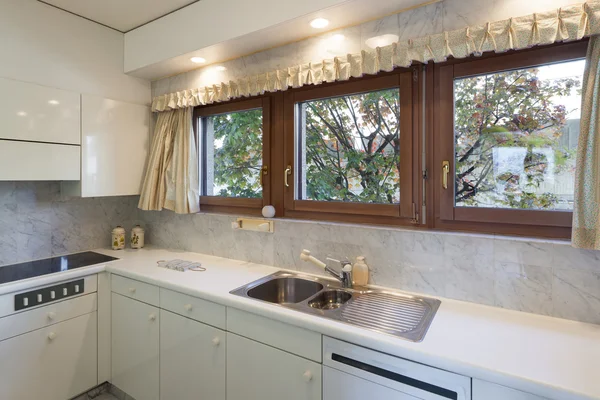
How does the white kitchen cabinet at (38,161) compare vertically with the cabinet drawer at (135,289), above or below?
above

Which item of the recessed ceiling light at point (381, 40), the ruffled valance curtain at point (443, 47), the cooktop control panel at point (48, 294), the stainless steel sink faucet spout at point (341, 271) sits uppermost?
the recessed ceiling light at point (381, 40)

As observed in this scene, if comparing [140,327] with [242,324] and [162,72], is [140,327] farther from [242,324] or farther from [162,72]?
[162,72]

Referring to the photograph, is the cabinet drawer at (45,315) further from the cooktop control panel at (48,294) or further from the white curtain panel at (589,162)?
the white curtain panel at (589,162)

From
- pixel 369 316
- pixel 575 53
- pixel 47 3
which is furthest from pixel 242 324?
pixel 47 3

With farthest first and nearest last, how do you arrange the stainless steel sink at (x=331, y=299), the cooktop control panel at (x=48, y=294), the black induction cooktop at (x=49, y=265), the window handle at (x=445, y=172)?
the black induction cooktop at (x=49, y=265), the cooktop control panel at (x=48, y=294), the stainless steel sink at (x=331, y=299), the window handle at (x=445, y=172)

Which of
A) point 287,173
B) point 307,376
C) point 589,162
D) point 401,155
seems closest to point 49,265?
point 287,173

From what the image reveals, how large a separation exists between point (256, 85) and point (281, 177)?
0.61 metres

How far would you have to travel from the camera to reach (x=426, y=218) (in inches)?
66.7

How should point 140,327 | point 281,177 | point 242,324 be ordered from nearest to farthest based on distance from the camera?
point 242,324
point 140,327
point 281,177

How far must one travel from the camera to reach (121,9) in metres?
2.25

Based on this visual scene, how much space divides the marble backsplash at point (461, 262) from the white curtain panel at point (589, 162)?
106 millimetres

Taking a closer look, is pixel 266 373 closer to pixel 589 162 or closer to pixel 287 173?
pixel 287 173

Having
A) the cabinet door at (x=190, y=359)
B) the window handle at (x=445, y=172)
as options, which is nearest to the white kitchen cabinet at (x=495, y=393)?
the window handle at (x=445, y=172)

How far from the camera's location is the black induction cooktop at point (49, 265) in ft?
6.38
